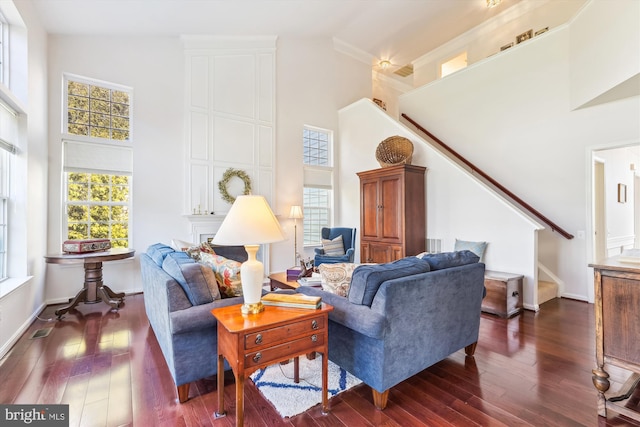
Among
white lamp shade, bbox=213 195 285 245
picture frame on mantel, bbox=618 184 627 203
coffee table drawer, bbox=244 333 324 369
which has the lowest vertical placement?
coffee table drawer, bbox=244 333 324 369

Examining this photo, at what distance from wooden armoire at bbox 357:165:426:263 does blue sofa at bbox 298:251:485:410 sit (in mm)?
2394

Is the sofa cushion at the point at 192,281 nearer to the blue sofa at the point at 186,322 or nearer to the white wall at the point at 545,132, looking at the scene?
the blue sofa at the point at 186,322

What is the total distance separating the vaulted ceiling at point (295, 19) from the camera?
396 cm

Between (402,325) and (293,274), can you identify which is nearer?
(402,325)

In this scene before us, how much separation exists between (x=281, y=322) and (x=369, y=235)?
12.8ft

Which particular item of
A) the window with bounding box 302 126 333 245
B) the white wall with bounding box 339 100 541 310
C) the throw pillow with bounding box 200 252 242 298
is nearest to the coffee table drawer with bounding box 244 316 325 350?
the throw pillow with bounding box 200 252 242 298

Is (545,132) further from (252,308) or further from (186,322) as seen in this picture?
(186,322)

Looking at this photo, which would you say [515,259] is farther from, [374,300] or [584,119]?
[374,300]

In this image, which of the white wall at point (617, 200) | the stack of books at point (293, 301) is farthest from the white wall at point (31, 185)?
the white wall at point (617, 200)

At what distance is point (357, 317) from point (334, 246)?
3.55m

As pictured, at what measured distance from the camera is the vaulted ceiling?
3.96 meters

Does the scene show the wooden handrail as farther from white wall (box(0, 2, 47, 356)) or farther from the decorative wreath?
white wall (box(0, 2, 47, 356))

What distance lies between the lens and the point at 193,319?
73.3 inches

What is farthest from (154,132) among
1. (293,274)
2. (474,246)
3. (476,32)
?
(476,32)
